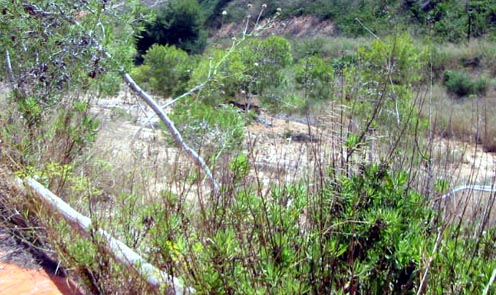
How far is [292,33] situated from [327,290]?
36667 millimetres

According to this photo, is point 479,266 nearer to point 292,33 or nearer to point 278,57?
point 278,57

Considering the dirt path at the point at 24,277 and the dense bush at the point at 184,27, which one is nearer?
the dirt path at the point at 24,277

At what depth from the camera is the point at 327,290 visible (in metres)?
2.65

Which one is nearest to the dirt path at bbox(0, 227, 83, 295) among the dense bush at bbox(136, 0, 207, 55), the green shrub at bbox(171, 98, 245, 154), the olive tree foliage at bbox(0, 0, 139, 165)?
the olive tree foliage at bbox(0, 0, 139, 165)

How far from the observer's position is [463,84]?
22438mm

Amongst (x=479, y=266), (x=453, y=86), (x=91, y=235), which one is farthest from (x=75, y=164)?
(x=453, y=86)

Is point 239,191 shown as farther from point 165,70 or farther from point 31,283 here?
point 165,70

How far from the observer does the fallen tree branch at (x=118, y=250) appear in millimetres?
2994

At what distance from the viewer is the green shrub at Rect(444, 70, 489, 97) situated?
22.0 m

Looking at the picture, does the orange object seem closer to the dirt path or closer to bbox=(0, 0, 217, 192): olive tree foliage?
the dirt path

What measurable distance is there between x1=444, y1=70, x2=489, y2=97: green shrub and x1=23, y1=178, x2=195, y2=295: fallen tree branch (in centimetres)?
1904

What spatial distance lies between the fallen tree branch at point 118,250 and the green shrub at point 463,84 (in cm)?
1904

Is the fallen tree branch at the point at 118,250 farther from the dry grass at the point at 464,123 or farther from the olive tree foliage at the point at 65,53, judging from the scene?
the dry grass at the point at 464,123

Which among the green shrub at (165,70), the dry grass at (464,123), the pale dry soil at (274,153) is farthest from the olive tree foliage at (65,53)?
the green shrub at (165,70)
